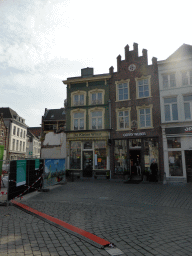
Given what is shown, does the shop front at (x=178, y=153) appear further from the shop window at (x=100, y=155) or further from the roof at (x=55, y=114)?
the roof at (x=55, y=114)

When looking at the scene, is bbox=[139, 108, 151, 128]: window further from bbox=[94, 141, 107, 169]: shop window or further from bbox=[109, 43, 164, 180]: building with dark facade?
bbox=[94, 141, 107, 169]: shop window

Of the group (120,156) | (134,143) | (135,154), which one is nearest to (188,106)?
(134,143)

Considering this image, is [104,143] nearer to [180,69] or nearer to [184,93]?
[184,93]

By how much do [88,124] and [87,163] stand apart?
4.27 meters

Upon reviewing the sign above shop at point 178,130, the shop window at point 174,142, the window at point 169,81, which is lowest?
the shop window at point 174,142

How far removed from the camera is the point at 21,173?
31.5ft

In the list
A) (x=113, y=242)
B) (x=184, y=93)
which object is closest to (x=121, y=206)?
(x=113, y=242)

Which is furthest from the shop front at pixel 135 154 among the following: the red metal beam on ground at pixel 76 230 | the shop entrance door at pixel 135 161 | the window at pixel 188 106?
the red metal beam on ground at pixel 76 230

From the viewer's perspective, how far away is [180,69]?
17484 millimetres

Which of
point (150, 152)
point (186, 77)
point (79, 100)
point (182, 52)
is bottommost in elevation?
point (150, 152)

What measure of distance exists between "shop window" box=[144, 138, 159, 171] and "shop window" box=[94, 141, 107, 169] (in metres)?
4.20

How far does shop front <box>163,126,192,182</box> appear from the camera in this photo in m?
16.2

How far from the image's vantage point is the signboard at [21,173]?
929 centimetres

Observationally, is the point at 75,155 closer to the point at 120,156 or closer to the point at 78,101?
the point at 120,156
